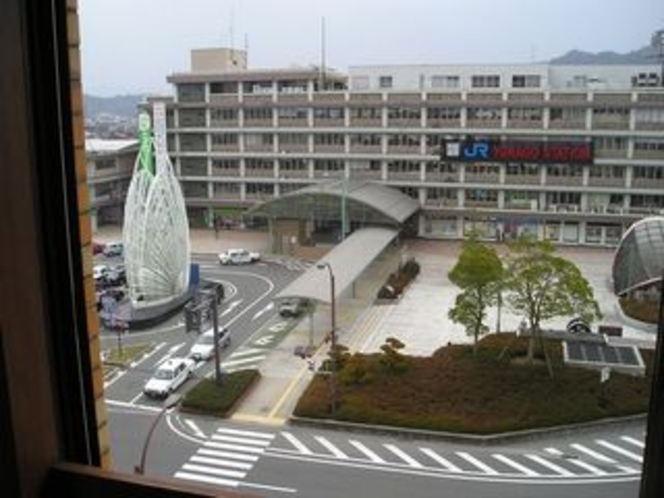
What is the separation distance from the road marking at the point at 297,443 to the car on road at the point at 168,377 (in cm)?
115

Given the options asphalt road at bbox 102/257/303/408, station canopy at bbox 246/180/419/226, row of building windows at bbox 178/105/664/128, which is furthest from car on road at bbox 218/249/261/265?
row of building windows at bbox 178/105/664/128

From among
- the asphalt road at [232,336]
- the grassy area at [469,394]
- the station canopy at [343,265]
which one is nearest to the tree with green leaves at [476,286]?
the grassy area at [469,394]

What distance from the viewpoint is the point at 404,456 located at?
4547 mm

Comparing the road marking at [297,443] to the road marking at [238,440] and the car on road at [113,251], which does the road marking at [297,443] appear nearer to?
the road marking at [238,440]

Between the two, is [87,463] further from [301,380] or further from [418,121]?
[418,121]

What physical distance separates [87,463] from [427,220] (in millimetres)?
11500

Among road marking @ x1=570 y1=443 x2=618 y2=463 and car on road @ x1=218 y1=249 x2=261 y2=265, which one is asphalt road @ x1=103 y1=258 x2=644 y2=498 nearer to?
road marking @ x1=570 y1=443 x2=618 y2=463

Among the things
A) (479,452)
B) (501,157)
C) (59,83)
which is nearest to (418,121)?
(501,157)

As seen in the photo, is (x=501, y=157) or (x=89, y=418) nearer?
(x=89, y=418)

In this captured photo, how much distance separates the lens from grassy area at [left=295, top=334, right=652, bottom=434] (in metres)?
4.87

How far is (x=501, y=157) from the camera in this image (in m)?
10.9

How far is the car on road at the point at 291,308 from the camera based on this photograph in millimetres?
7578

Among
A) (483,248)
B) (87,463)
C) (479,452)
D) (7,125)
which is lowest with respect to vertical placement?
(479,452)

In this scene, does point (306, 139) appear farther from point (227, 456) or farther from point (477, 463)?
point (477, 463)
